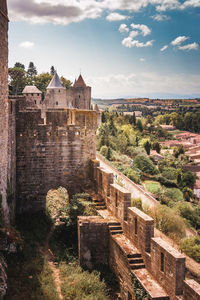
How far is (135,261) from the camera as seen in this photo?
8602mm

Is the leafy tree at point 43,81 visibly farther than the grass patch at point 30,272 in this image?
Yes

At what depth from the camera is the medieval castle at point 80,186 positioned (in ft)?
25.1

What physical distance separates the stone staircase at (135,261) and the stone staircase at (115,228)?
1.52 metres

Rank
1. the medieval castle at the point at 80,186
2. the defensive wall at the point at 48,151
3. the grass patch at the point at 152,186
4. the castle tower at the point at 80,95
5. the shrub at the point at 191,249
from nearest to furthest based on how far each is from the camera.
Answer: the medieval castle at the point at 80,186, the defensive wall at the point at 48,151, the shrub at the point at 191,249, the castle tower at the point at 80,95, the grass patch at the point at 152,186

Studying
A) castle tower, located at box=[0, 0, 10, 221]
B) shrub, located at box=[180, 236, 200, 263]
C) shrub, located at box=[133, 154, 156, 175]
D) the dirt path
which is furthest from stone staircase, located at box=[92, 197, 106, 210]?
shrub, located at box=[133, 154, 156, 175]

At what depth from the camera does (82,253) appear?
10078 mm

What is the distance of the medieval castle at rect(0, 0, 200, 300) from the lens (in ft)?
25.1

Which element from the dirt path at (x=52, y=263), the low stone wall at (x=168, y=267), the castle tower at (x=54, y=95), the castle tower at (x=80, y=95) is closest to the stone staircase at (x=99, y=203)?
the dirt path at (x=52, y=263)

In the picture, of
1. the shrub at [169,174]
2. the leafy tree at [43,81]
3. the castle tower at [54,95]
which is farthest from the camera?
the shrub at [169,174]

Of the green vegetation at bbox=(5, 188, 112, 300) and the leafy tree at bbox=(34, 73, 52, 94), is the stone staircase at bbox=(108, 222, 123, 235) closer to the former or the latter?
the green vegetation at bbox=(5, 188, 112, 300)

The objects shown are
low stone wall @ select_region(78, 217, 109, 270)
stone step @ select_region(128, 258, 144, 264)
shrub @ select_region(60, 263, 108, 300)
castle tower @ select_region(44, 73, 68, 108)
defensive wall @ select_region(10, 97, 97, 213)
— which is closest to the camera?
shrub @ select_region(60, 263, 108, 300)

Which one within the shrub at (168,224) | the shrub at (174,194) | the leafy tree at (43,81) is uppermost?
the leafy tree at (43,81)

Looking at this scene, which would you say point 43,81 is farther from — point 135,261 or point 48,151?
point 135,261

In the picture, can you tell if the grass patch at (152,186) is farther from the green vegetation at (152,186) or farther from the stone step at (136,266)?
the stone step at (136,266)
